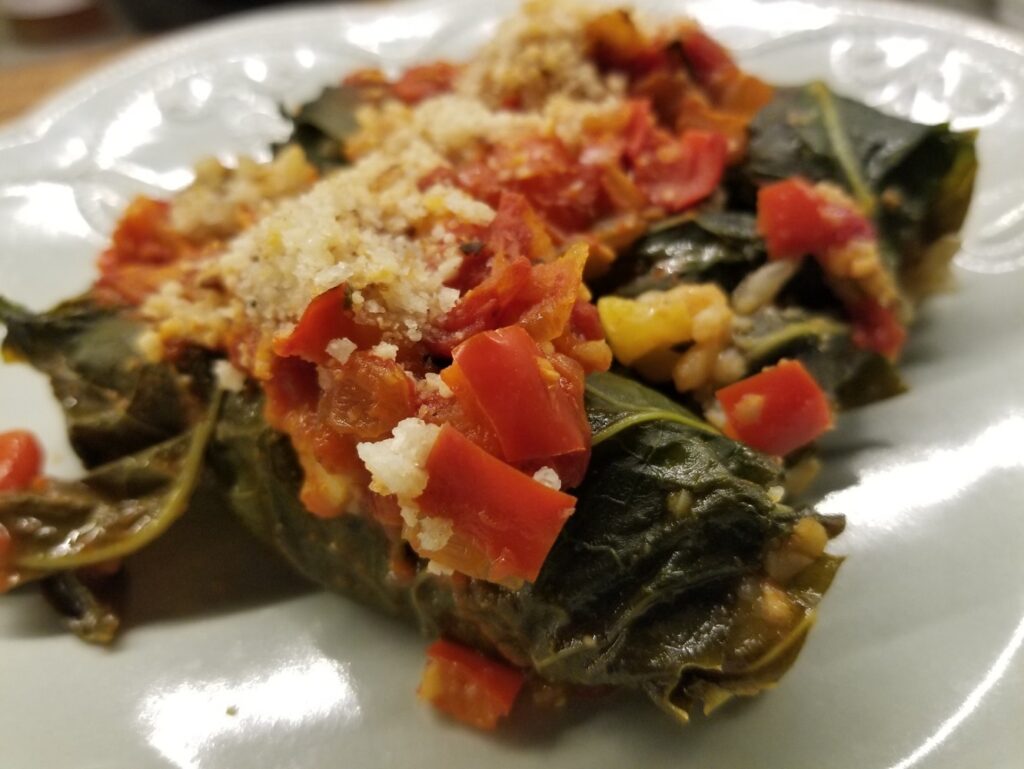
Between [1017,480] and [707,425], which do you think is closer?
[707,425]

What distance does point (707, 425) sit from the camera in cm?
199

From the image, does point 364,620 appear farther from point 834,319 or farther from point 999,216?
point 999,216

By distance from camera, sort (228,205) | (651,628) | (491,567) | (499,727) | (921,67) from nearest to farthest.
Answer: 1. (491,567)
2. (651,628)
3. (499,727)
4. (228,205)
5. (921,67)

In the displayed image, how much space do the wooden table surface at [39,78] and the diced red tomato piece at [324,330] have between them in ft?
10.5

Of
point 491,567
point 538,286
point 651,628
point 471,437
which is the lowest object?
point 651,628

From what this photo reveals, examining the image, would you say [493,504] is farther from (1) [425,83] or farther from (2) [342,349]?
(1) [425,83]

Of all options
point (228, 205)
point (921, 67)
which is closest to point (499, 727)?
point (228, 205)

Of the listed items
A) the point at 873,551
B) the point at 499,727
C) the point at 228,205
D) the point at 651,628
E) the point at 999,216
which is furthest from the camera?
the point at 999,216

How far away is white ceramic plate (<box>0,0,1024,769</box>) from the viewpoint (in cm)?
186

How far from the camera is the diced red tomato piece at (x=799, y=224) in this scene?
7.86 feet

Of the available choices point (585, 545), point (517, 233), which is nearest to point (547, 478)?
point (585, 545)

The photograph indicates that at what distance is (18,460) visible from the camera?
2.41 m

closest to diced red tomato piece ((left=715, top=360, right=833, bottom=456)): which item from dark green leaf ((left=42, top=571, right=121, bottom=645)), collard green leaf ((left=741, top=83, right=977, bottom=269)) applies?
collard green leaf ((left=741, top=83, right=977, bottom=269))

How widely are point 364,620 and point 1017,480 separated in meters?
1.61
